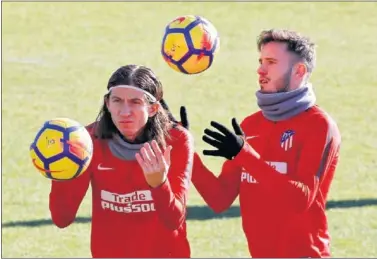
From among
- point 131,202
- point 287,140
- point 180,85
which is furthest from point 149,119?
point 180,85

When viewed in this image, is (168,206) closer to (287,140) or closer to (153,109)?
(153,109)

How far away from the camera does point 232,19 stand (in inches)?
1081

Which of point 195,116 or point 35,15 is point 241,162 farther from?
point 35,15

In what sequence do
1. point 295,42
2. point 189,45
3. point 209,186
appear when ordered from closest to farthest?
point 295,42
point 209,186
point 189,45

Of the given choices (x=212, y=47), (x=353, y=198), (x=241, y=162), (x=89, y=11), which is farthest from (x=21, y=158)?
(x=89, y=11)

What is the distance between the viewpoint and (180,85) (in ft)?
72.4

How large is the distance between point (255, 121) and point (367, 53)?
16461 millimetres

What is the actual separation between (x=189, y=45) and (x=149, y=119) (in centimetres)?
105

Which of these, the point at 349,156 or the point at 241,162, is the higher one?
the point at 241,162

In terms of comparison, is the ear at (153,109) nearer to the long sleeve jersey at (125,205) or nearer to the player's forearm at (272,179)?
the long sleeve jersey at (125,205)

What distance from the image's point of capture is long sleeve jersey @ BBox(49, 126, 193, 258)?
7797mm

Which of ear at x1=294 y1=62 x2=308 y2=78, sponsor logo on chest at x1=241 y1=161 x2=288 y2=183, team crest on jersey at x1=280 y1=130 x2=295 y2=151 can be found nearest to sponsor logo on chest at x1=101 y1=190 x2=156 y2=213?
sponsor logo on chest at x1=241 y1=161 x2=288 y2=183

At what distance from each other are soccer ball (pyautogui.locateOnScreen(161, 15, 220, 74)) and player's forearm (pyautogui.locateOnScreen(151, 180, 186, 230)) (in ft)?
4.67

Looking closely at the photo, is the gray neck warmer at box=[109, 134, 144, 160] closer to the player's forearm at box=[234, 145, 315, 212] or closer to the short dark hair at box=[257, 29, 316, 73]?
the player's forearm at box=[234, 145, 315, 212]
